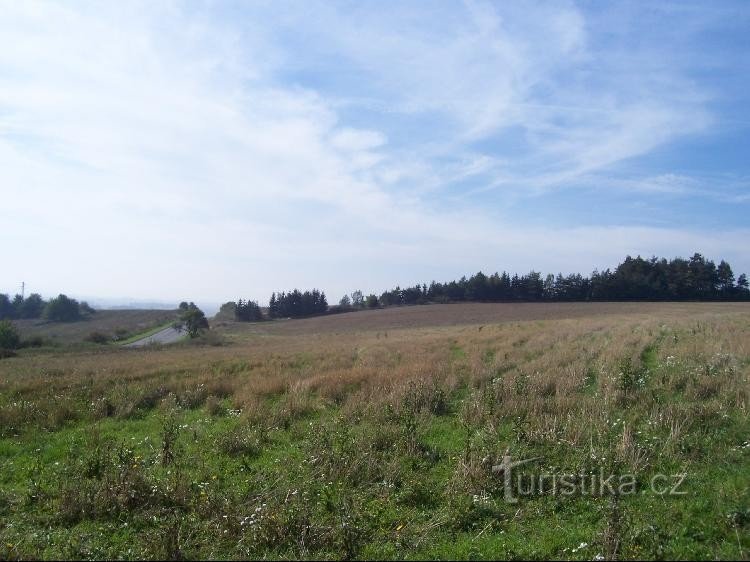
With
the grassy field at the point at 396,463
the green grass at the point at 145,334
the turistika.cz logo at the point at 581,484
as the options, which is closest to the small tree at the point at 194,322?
the green grass at the point at 145,334

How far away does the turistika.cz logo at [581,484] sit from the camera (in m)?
6.18

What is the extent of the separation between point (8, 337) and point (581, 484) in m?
55.6

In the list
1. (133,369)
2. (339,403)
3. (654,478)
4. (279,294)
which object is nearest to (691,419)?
(654,478)

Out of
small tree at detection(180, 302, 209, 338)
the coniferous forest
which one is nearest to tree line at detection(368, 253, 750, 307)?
the coniferous forest

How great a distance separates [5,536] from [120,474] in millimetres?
1457

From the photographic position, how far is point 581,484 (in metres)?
6.41

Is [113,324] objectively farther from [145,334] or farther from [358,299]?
[358,299]

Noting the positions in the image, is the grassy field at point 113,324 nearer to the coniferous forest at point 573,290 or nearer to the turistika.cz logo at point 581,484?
the coniferous forest at point 573,290

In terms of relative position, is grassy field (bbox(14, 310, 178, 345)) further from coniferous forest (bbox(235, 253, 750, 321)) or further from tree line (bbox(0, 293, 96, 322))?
coniferous forest (bbox(235, 253, 750, 321))

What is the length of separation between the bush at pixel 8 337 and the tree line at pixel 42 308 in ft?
172

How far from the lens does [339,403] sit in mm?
11398

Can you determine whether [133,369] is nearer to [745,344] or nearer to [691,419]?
[691,419]

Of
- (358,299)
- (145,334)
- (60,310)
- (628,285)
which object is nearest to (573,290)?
(628,285)

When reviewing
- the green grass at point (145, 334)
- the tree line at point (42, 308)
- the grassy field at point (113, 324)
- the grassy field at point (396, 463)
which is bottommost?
the green grass at point (145, 334)
